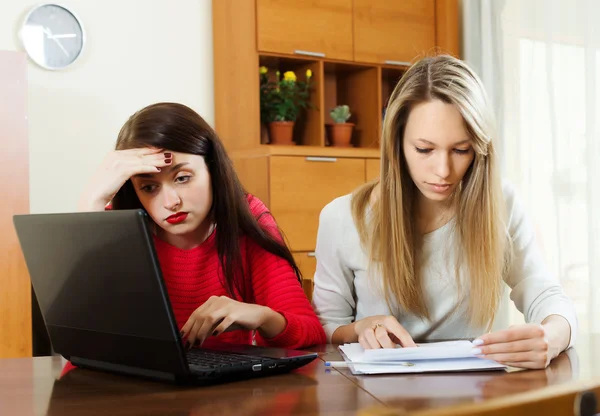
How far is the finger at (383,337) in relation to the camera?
4.08ft

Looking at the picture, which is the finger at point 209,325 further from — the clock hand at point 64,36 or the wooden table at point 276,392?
the clock hand at point 64,36

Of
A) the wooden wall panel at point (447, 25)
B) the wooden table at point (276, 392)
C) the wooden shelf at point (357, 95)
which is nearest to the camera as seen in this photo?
the wooden table at point (276, 392)

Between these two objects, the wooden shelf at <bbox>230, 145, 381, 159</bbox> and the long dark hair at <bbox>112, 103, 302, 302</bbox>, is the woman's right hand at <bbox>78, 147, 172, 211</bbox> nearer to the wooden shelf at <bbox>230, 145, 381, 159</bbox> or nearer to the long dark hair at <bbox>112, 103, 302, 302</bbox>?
the long dark hair at <bbox>112, 103, 302, 302</bbox>

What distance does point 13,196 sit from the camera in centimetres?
290

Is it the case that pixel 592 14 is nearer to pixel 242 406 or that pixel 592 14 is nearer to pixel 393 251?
pixel 393 251

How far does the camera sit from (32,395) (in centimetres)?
103

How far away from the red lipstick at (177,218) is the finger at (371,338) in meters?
0.41

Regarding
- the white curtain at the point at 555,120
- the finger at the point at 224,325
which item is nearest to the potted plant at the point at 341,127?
the white curtain at the point at 555,120

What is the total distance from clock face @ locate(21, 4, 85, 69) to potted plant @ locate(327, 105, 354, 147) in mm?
1236

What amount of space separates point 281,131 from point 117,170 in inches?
83.1

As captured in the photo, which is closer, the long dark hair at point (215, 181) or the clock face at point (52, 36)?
the long dark hair at point (215, 181)

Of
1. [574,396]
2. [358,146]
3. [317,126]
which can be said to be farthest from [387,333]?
[358,146]

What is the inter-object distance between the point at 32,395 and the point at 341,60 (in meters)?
2.87

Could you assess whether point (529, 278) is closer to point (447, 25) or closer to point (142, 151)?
point (142, 151)
